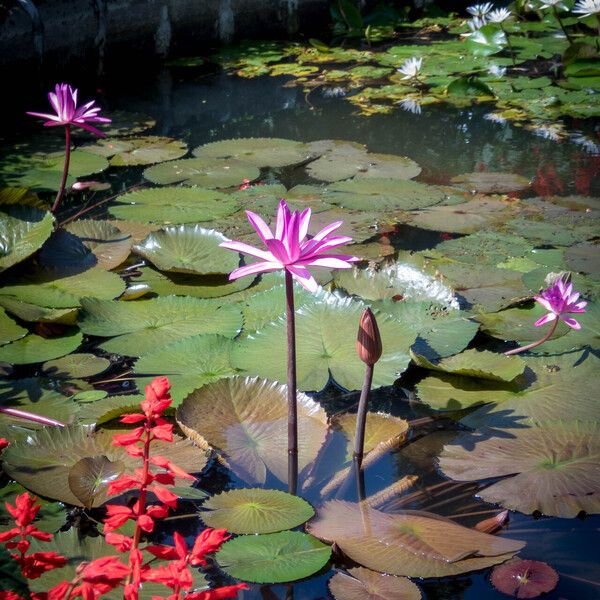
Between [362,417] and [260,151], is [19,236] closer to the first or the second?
[362,417]

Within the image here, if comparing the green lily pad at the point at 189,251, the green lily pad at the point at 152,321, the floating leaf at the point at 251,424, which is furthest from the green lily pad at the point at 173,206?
the floating leaf at the point at 251,424

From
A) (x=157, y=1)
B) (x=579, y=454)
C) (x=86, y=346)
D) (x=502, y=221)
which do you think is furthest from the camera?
(x=157, y=1)

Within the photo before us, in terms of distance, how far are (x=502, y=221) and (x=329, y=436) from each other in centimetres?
161

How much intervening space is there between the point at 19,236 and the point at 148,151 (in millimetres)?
1511

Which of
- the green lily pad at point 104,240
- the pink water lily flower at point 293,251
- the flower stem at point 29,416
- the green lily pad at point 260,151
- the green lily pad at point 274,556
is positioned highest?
the pink water lily flower at point 293,251

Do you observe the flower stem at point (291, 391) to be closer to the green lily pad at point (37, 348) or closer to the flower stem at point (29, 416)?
the flower stem at point (29, 416)

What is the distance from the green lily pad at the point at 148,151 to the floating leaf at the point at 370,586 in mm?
2741

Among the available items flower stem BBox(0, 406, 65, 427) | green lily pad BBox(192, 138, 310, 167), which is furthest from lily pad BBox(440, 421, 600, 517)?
green lily pad BBox(192, 138, 310, 167)

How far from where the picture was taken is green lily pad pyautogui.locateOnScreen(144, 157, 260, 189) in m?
3.50

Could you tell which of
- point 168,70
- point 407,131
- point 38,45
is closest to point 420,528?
point 407,131

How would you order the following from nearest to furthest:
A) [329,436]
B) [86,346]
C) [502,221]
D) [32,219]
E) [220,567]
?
[220,567], [329,436], [86,346], [32,219], [502,221]

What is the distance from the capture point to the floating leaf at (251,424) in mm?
1717

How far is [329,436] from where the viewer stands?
1841 millimetres

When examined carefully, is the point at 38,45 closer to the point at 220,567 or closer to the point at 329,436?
the point at 329,436
